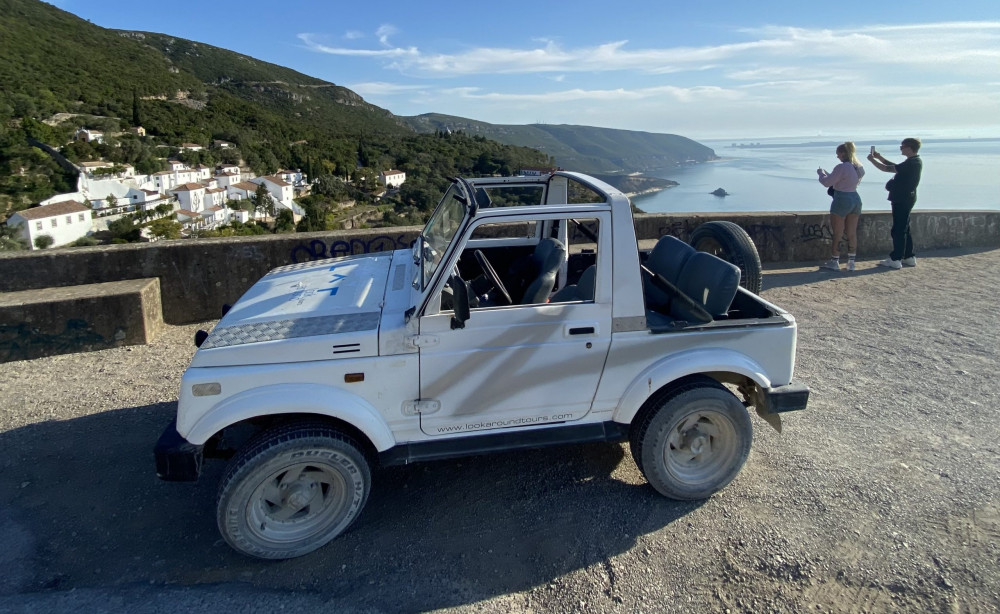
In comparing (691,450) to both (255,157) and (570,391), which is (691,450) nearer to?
(570,391)

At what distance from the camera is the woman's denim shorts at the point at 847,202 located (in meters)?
8.26

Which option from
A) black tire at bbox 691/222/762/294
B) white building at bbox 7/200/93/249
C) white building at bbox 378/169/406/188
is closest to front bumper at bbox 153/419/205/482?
black tire at bbox 691/222/762/294

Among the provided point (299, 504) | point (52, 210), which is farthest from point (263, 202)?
point (299, 504)

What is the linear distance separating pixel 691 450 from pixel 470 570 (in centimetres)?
149

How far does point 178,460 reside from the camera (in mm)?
2867

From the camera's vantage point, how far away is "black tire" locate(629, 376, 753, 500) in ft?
10.9

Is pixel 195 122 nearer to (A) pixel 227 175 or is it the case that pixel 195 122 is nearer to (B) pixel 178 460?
(A) pixel 227 175

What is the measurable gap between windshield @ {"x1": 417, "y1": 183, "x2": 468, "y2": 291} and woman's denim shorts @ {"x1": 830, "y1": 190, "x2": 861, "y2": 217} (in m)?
6.83

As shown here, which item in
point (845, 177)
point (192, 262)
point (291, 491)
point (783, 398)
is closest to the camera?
point (291, 491)

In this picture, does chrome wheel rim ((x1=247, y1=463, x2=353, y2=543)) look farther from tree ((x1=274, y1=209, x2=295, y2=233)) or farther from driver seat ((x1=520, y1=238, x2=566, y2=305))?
tree ((x1=274, y1=209, x2=295, y2=233))

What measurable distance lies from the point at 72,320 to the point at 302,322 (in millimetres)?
4105

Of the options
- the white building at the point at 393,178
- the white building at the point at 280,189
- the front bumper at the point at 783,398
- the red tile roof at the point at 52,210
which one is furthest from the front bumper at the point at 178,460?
the red tile roof at the point at 52,210

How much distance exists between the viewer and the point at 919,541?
3059 mm

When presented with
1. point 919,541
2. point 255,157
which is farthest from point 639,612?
point 255,157
